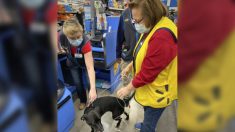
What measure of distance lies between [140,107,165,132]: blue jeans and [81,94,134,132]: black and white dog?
452mm

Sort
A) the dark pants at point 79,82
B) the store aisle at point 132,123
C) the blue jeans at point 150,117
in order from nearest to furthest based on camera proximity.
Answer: the blue jeans at point 150,117 < the store aisle at point 132,123 < the dark pants at point 79,82

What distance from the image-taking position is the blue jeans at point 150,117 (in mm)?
1723

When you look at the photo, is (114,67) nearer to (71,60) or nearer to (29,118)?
(71,60)

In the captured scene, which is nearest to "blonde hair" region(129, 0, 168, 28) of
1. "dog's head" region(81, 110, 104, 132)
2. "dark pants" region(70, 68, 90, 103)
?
"dog's head" region(81, 110, 104, 132)

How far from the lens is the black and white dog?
211 cm

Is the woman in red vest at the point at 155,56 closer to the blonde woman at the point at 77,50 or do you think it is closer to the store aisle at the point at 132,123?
the blonde woman at the point at 77,50

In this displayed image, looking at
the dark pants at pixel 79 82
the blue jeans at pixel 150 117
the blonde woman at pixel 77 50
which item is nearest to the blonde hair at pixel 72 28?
the blonde woman at pixel 77 50

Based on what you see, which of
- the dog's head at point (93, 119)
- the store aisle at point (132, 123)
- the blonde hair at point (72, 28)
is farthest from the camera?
the store aisle at point (132, 123)

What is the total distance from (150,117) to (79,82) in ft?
4.26

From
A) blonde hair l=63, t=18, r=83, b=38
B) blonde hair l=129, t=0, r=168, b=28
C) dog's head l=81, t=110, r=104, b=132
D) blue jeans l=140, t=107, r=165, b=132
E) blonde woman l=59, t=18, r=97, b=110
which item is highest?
blonde hair l=129, t=0, r=168, b=28

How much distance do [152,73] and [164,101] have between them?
0.92 feet

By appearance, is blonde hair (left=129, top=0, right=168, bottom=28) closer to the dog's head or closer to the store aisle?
the dog's head

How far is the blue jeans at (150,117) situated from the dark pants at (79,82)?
117 cm

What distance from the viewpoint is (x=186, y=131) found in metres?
0.42
